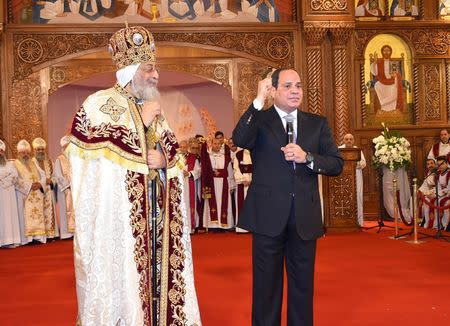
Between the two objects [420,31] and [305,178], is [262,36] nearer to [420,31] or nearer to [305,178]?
[420,31]

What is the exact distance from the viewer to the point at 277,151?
426cm

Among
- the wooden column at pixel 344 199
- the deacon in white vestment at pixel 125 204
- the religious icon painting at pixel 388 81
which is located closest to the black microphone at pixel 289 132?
the deacon in white vestment at pixel 125 204

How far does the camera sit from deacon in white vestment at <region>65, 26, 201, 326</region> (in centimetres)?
409

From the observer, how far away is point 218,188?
14.5 metres

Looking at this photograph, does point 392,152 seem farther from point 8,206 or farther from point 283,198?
point 283,198

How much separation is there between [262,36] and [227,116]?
5.73 meters

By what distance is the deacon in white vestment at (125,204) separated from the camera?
4.09 metres

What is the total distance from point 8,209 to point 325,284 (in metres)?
7.38

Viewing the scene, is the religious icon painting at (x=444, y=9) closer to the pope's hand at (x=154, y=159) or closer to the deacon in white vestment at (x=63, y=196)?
the deacon in white vestment at (x=63, y=196)

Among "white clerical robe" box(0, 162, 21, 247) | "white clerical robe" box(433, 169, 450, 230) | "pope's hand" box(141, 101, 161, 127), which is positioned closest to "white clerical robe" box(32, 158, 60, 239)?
"white clerical robe" box(0, 162, 21, 247)

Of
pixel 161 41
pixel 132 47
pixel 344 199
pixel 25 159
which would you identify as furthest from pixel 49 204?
pixel 132 47

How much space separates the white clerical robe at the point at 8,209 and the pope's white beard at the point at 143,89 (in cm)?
895

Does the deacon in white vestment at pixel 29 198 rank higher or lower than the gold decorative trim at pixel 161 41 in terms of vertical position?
lower

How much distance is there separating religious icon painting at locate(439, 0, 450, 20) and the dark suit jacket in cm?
1345
